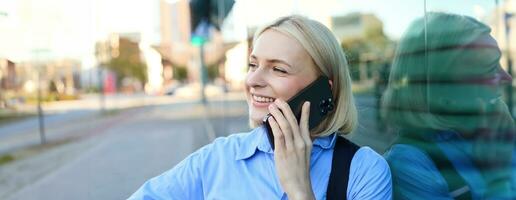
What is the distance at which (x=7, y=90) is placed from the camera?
103ft

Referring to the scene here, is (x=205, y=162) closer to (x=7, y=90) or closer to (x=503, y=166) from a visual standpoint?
(x=503, y=166)

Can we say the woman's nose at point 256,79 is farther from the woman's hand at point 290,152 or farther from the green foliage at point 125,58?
the green foliage at point 125,58

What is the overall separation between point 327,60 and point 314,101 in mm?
120

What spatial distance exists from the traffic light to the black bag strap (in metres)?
11.4

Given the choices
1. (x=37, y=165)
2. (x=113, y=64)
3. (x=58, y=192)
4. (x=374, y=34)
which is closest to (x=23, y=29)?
(x=37, y=165)

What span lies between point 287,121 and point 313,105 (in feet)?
0.39

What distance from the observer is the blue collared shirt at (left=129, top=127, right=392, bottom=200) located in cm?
154

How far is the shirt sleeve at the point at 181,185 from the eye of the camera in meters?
1.70

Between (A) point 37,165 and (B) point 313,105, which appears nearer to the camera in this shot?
(B) point 313,105

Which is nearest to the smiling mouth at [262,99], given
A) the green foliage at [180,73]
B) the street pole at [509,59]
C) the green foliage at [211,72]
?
the street pole at [509,59]

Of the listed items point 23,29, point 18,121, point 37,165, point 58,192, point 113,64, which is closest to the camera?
point 58,192

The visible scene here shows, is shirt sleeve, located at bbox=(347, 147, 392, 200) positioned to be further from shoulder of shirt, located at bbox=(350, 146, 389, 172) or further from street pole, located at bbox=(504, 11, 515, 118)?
street pole, located at bbox=(504, 11, 515, 118)

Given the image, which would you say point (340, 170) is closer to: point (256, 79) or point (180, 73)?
point (256, 79)

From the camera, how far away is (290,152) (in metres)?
1.46
